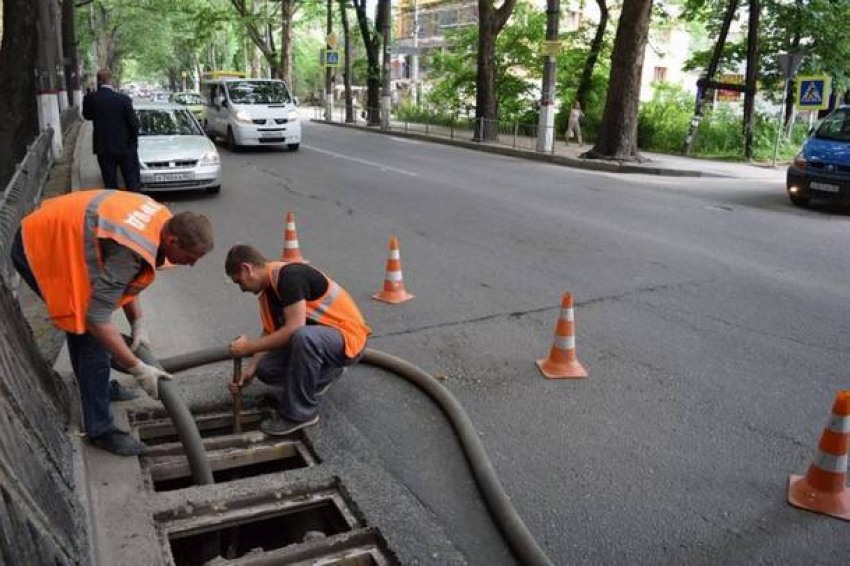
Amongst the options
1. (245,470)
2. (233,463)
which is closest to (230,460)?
(233,463)

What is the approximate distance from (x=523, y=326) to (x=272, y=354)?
244 centimetres

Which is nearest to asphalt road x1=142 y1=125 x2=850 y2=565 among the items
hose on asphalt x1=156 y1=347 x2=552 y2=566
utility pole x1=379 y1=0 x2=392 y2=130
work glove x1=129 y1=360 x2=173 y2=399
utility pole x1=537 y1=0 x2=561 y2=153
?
hose on asphalt x1=156 y1=347 x2=552 y2=566

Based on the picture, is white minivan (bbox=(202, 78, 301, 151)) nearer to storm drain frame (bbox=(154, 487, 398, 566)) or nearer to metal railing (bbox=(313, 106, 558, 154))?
metal railing (bbox=(313, 106, 558, 154))

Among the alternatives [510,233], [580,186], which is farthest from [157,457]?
[580,186]

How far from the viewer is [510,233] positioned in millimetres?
9617

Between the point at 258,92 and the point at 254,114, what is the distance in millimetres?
1304

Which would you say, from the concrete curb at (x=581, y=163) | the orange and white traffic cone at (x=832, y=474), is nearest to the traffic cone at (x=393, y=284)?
the orange and white traffic cone at (x=832, y=474)

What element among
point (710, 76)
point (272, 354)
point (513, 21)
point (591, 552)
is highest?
point (513, 21)

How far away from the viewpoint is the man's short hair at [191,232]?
3.34m

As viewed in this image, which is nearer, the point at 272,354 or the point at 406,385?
the point at 272,354

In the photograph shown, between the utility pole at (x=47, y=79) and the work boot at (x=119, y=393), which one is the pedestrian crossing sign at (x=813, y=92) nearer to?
→ the utility pole at (x=47, y=79)

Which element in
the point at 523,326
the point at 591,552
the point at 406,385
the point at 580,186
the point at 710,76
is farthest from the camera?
the point at 710,76

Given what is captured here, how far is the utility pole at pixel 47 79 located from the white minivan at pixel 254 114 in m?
4.19

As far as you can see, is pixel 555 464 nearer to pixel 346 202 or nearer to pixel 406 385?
pixel 406 385
